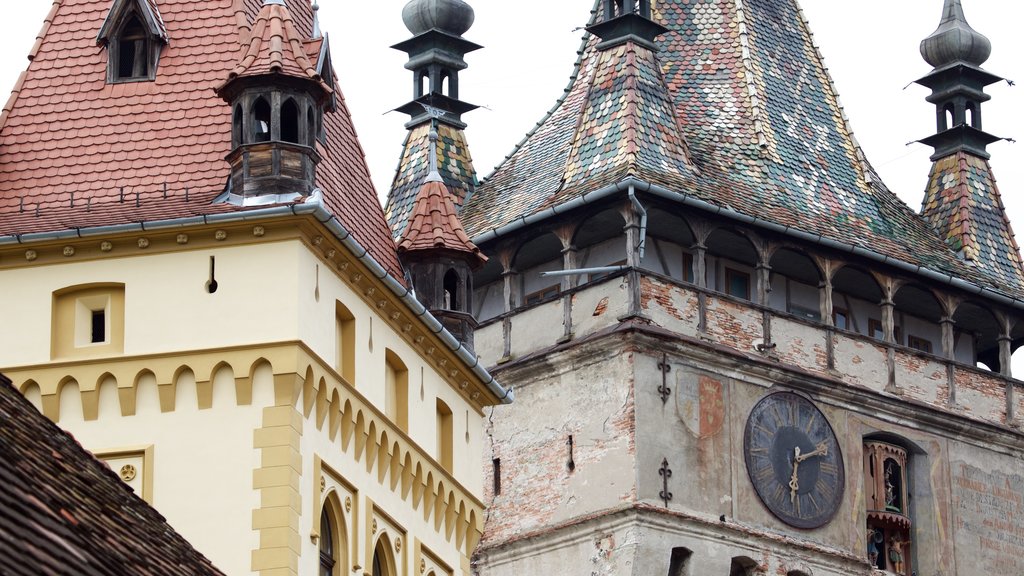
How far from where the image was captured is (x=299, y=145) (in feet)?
95.9

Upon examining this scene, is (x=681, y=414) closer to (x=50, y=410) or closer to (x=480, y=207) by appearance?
(x=480, y=207)

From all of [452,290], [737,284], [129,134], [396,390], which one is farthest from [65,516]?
[737,284]

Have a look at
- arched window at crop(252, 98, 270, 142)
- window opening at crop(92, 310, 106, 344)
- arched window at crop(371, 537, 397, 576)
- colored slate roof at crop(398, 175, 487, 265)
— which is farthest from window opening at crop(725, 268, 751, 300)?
window opening at crop(92, 310, 106, 344)

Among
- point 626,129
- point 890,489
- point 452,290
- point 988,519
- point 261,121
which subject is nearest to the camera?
point 261,121

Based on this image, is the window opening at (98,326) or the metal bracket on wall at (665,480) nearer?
the window opening at (98,326)

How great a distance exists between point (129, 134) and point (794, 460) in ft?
54.8

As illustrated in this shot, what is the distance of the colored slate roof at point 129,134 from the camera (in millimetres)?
29203

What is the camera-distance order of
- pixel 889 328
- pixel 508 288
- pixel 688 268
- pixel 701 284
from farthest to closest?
pixel 889 328, pixel 508 288, pixel 688 268, pixel 701 284

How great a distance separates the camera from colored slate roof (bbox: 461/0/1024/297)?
4616 centimetres

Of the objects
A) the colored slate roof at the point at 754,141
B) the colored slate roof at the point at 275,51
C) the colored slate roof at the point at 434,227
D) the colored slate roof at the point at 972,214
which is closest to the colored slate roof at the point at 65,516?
the colored slate roof at the point at 275,51

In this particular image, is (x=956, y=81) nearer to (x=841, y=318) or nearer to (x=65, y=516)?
(x=841, y=318)

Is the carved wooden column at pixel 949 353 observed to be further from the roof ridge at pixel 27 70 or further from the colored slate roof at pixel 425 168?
the roof ridge at pixel 27 70

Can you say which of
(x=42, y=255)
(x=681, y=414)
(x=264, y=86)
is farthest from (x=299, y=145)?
(x=681, y=414)

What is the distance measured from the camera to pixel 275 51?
29.5m
